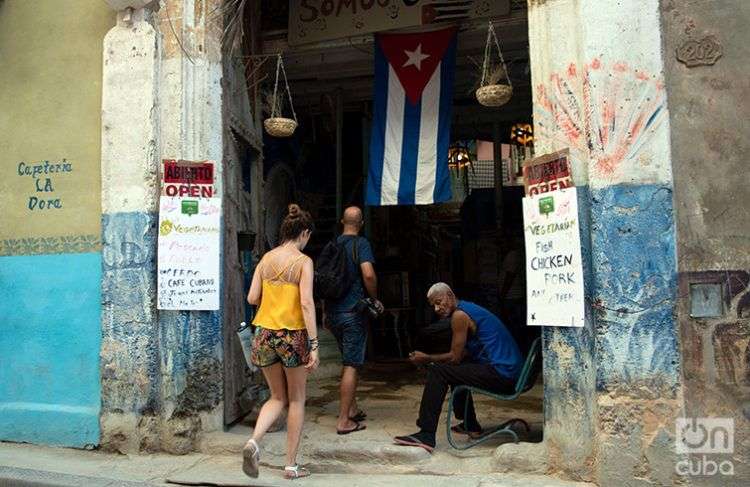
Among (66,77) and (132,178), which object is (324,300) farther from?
(66,77)

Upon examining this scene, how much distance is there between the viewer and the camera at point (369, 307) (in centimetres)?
529

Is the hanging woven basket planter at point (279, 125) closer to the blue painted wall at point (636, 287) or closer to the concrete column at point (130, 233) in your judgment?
the concrete column at point (130, 233)

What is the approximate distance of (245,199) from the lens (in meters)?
6.23

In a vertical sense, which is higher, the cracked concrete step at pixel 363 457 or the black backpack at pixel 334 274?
the black backpack at pixel 334 274

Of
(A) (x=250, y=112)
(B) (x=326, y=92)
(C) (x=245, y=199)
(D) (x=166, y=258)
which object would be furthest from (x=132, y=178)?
(B) (x=326, y=92)

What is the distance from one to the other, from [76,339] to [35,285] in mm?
653

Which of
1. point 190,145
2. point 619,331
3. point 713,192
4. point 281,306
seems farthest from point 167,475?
point 713,192

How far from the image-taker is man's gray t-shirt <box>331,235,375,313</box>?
5.40m

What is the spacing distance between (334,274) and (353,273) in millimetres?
171

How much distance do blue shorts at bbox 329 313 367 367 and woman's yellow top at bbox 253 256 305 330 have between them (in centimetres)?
95

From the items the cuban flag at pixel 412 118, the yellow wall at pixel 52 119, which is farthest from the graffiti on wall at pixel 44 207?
the cuban flag at pixel 412 118

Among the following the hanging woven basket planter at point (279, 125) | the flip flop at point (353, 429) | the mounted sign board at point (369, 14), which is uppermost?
the mounted sign board at point (369, 14)

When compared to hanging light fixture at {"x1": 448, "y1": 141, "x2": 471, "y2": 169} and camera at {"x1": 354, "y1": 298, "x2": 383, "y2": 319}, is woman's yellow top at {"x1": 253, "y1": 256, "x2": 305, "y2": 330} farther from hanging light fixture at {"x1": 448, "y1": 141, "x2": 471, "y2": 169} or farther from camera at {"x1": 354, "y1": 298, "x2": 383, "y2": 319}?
hanging light fixture at {"x1": 448, "y1": 141, "x2": 471, "y2": 169}

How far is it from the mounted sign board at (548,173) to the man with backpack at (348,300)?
1.48 metres
